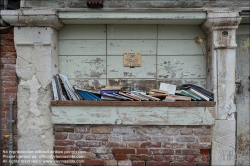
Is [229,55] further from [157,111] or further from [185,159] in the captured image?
[185,159]

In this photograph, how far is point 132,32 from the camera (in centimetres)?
296

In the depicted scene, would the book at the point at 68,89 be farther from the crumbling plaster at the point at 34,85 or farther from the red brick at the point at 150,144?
the red brick at the point at 150,144

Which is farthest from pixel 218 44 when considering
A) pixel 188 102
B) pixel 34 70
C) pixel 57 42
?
pixel 34 70

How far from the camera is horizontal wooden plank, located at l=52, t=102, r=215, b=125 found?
2.65 metres

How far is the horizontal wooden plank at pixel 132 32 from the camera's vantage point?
116 inches

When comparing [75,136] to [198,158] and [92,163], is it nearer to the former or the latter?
[92,163]

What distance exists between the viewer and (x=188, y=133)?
107 inches

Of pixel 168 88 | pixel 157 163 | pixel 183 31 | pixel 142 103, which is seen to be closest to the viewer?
pixel 142 103

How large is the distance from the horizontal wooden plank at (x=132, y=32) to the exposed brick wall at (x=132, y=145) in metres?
1.25

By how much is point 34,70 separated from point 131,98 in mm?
1316

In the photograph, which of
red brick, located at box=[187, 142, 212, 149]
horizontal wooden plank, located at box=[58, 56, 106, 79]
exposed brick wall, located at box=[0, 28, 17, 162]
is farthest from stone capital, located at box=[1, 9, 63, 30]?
red brick, located at box=[187, 142, 212, 149]

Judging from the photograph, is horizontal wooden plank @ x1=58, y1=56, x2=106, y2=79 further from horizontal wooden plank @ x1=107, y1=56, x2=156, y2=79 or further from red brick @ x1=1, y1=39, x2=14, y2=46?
red brick @ x1=1, y1=39, x2=14, y2=46

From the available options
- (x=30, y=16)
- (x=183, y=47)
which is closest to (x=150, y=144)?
(x=183, y=47)

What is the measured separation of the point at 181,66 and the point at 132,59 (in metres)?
0.70
